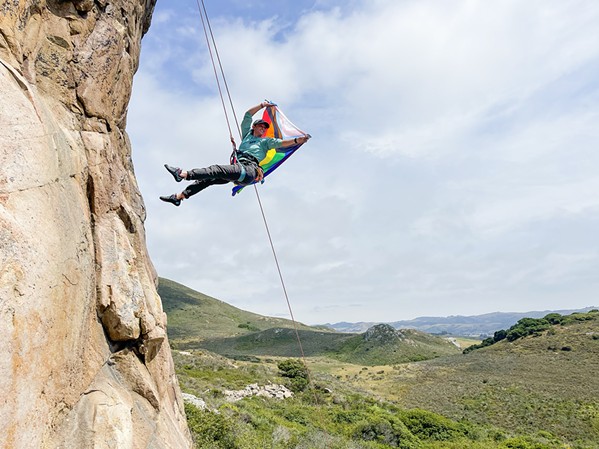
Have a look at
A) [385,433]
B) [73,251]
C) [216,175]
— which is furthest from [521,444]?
[73,251]

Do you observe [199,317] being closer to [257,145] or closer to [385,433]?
[385,433]

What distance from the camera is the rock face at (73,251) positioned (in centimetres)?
455

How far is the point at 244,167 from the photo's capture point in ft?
32.6

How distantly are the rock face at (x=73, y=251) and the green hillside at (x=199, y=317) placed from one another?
70470 mm

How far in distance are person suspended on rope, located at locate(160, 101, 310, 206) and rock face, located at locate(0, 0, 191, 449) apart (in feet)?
3.94

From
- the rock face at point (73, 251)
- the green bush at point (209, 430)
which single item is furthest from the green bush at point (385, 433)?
the rock face at point (73, 251)

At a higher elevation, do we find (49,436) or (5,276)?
(5,276)

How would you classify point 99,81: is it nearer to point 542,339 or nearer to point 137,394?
point 137,394

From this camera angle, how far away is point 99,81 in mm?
7953

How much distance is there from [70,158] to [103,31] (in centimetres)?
353

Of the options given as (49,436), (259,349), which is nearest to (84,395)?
(49,436)

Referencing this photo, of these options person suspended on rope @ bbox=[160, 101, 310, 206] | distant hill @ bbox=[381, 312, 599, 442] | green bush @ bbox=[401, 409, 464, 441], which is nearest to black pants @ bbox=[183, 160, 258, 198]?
person suspended on rope @ bbox=[160, 101, 310, 206]

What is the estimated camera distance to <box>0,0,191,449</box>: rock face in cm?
455

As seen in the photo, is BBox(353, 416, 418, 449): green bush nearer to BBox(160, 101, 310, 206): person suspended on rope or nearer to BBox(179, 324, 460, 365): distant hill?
BBox(160, 101, 310, 206): person suspended on rope
